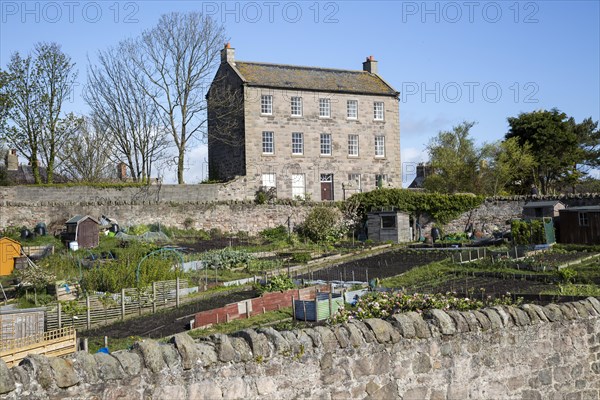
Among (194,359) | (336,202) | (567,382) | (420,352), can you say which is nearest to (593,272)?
(567,382)

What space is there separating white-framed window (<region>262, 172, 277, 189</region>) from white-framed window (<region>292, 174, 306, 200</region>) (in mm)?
1390

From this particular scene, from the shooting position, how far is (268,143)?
141 feet

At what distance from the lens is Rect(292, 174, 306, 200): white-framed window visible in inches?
1700

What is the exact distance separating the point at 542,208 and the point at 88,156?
32.6 m

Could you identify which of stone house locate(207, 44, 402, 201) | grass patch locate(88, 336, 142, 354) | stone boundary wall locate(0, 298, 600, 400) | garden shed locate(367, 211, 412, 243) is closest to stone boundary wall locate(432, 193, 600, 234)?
garden shed locate(367, 211, 412, 243)

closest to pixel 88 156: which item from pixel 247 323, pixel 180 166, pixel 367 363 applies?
pixel 180 166

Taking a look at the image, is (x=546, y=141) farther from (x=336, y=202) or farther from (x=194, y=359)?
(x=194, y=359)

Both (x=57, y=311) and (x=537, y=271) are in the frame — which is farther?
(x=537, y=271)

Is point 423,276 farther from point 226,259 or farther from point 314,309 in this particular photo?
point 226,259

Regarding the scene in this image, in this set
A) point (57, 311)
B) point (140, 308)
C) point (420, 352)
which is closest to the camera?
point (420, 352)

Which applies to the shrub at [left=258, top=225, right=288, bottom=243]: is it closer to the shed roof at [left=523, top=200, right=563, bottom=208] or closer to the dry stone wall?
the dry stone wall

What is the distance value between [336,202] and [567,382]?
3204cm

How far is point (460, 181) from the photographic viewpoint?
4759 centimetres

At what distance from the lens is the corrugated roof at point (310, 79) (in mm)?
43188
